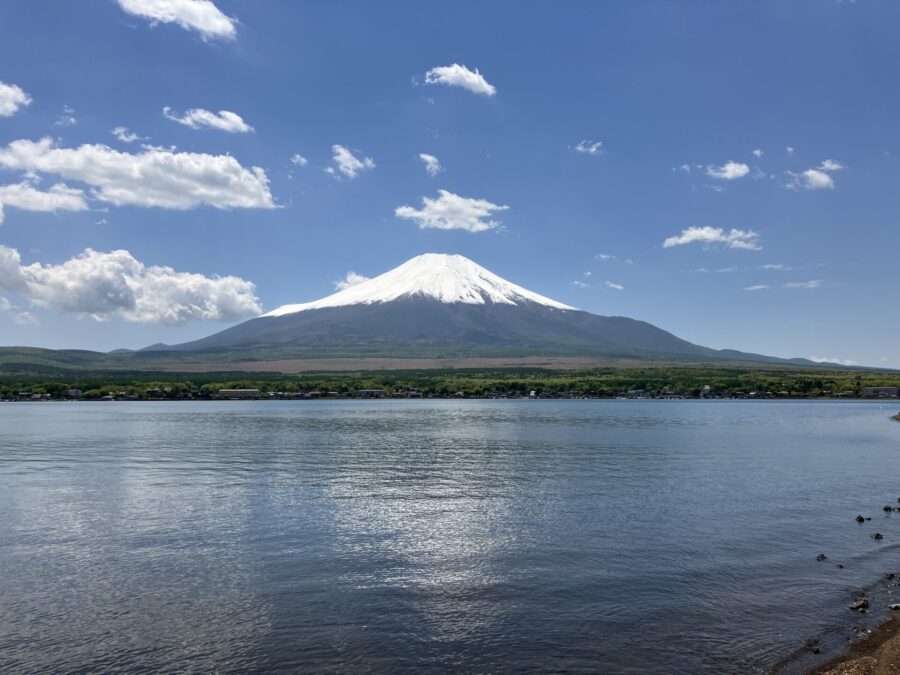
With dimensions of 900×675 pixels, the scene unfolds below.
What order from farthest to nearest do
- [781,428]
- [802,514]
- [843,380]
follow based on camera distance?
[843,380], [781,428], [802,514]

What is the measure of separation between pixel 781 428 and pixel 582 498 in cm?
5781

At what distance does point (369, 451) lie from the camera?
52.3 meters

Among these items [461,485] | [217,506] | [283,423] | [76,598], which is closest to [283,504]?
[217,506]

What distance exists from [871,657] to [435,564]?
38.2ft

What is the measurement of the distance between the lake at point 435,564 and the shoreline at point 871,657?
1.40 feet

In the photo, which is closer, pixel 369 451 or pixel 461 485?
pixel 461 485

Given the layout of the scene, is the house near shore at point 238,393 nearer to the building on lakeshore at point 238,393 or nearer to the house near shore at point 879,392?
the building on lakeshore at point 238,393

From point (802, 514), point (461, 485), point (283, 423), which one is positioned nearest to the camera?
point (802, 514)

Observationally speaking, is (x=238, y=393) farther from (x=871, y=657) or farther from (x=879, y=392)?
(x=871, y=657)

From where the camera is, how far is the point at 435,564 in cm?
2061

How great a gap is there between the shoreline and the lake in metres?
0.43

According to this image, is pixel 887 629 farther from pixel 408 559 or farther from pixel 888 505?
pixel 888 505

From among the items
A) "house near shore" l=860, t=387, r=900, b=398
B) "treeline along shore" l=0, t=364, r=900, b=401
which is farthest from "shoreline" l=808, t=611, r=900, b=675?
"house near shore" l=860, t=387, r=900, b=398

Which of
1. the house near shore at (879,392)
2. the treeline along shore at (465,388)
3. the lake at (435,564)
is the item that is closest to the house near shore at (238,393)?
the treeline along shore at (465,388)
